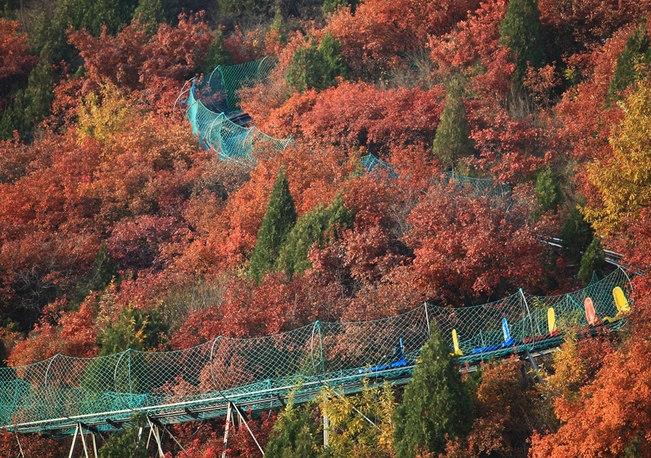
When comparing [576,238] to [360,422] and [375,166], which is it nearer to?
[375,166]

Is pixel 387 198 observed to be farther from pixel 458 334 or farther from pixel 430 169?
pixel 458 334

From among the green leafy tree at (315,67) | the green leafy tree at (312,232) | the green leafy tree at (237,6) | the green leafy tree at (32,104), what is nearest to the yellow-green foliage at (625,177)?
the green leafy tree at (312,232)

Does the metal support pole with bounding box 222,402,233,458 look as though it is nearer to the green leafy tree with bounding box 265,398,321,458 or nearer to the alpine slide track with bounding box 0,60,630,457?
the alpine slide track with bounding box 0,60,630,457

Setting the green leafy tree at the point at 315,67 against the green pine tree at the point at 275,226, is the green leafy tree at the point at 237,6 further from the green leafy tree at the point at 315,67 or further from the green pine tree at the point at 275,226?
the green pine tree at the point at 275,226

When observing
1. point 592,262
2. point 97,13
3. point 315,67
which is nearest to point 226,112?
point 315,67

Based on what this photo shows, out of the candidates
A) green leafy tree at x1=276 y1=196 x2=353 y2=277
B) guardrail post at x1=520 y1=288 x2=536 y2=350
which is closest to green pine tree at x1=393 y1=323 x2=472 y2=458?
guardrail post at x1=520 y1=288 x2=536 y2=350

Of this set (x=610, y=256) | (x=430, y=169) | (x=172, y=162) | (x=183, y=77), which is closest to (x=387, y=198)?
(x=430, y=169)
